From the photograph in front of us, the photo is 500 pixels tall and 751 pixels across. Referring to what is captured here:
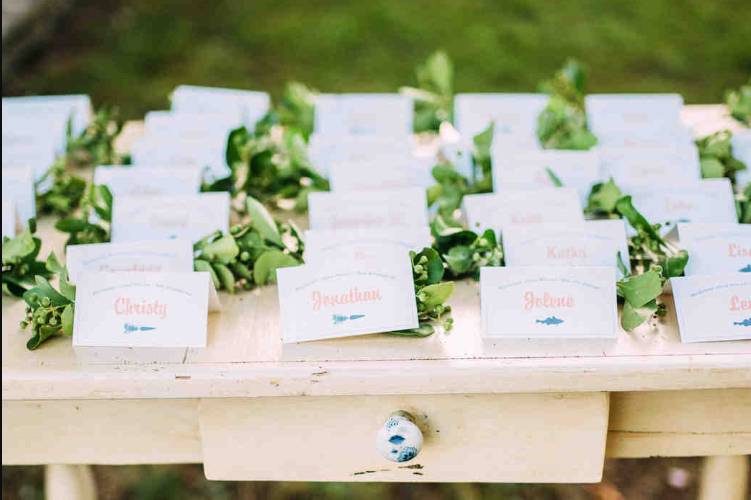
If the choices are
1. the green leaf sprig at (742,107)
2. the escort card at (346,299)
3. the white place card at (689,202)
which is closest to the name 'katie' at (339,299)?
the escort card at (346,299)

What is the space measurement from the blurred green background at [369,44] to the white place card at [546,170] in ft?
4.46

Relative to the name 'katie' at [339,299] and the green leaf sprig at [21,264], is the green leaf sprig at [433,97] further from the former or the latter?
the green leaf sprig at [21,264]

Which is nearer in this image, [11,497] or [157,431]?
[157,431]

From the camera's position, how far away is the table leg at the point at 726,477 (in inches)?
48.6

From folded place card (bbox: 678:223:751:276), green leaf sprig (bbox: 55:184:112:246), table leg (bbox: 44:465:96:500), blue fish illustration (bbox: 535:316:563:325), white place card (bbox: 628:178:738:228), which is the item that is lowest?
table leg (bbox: 44:465:96:500)

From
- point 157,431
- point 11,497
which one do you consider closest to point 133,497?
point 11,497

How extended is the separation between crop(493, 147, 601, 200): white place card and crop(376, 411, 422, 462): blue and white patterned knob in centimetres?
46

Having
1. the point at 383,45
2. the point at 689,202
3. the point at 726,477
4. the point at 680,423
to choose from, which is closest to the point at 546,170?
the point at 689,202

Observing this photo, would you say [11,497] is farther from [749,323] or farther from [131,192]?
[749,323]

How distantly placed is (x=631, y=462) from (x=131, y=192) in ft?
4.54

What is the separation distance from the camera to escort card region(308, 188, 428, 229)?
1.23m

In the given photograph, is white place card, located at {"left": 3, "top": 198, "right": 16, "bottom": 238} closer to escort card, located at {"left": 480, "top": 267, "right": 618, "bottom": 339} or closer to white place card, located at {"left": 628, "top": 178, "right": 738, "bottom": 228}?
escort card, located at {"left": 480, "top": 267, "right": 618, "bottom": 339}

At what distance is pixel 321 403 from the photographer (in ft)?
3.55

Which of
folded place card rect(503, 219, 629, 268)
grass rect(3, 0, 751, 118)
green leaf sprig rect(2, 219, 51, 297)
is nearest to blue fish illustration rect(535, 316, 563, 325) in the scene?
folded place card rect(503, 219, 629, 268)
